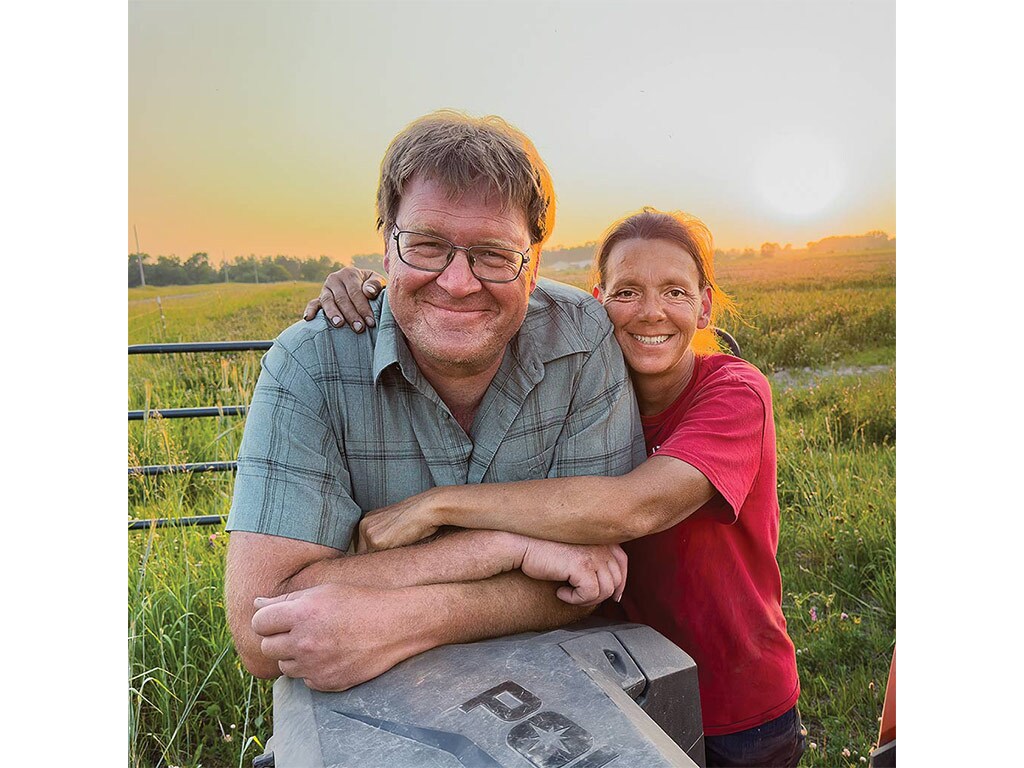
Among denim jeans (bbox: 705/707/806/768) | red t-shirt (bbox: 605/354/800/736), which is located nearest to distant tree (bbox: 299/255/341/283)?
red t-shirt (bbox: 605/354/800/736)

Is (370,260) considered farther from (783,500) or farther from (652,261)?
(783,500)

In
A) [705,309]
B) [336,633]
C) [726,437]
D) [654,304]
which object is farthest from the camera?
[705,309]

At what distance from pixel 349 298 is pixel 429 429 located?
346mm

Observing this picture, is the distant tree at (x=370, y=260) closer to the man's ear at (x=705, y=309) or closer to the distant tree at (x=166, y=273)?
the distant tree at (x=166, y=273)

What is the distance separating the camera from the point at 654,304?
1.89 metres

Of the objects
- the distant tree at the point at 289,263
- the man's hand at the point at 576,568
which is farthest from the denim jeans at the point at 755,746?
the distant tree at the point at 289,263

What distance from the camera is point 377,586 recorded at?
1.55m

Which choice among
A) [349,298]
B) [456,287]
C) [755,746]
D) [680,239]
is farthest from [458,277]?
[755,746]

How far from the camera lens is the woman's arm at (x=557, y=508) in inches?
64.3

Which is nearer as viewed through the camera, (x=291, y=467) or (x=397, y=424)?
(x=291, y=467)

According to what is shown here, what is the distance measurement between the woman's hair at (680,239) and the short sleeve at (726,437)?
207mm
